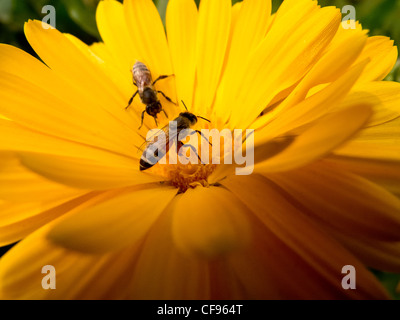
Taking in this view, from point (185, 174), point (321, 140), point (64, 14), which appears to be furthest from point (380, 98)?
point (64, 14)

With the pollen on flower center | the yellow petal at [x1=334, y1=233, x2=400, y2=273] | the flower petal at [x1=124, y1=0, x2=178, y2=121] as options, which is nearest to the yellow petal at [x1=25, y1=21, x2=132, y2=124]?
the flower petal at [x1=124, y1=0, x2=178, y2=121]

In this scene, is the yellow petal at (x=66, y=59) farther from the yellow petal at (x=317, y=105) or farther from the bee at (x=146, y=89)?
the yellow petal at (x=317, y=105)

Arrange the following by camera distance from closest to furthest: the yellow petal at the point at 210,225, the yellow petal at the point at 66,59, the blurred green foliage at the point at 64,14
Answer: the yellow petal at the point at 210,225 → the yellow petal at the point at 66,59 → the blurred green foliage at the point at 64,14

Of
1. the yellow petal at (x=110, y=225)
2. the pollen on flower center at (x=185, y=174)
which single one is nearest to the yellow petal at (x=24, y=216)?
the yellow petal at (x=110, y=225)

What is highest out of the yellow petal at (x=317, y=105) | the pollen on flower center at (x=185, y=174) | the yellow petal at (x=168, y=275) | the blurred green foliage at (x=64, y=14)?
the blurred green foliage at (x=64, y=14)
